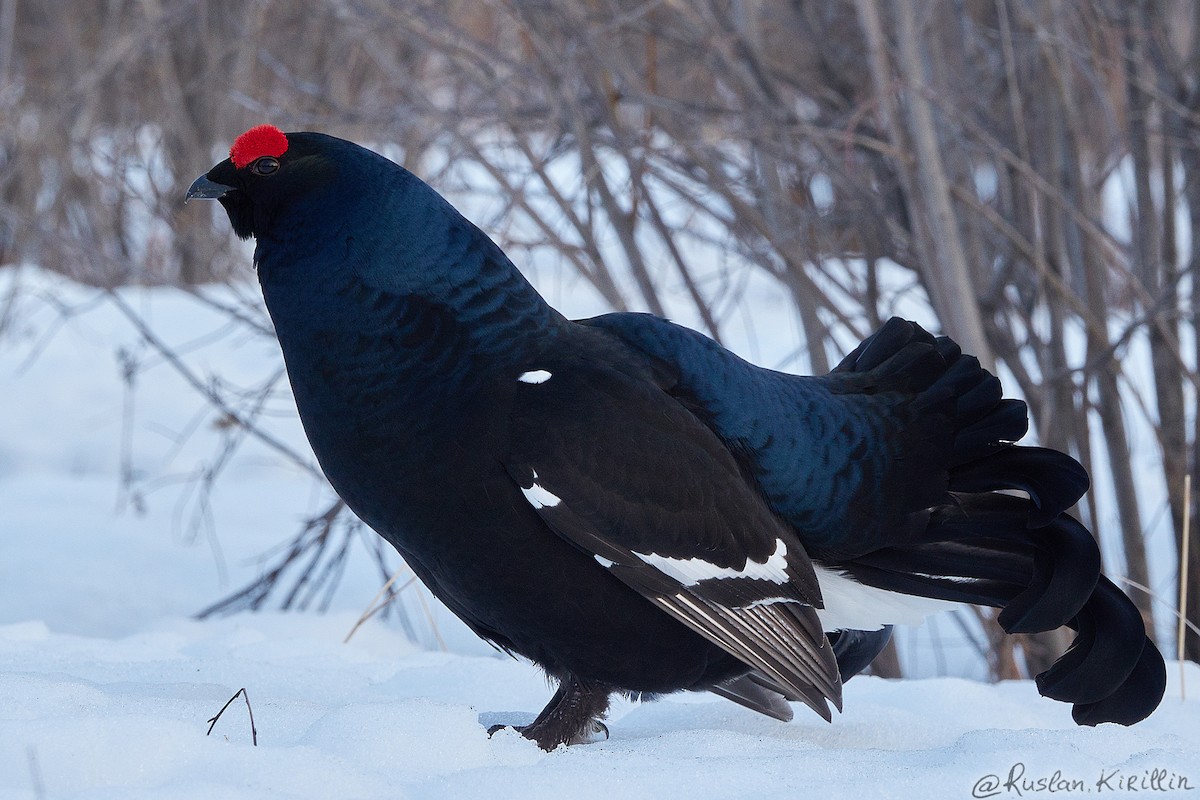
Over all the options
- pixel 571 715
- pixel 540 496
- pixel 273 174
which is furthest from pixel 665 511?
pixel 273 174

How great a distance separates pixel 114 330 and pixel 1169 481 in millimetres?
4760

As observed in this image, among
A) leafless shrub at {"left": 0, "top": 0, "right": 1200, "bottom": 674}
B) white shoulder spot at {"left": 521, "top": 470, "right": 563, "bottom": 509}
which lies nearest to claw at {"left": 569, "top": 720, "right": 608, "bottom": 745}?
white shoulder spot at {"left": 521, "top": 470, "right": 563, "bottom": 509}

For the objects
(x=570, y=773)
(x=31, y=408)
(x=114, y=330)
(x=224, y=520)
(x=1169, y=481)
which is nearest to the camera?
(x=570, y=773)

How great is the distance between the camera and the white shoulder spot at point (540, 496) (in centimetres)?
185

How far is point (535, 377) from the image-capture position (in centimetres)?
191

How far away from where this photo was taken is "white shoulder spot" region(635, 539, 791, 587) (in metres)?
1.94

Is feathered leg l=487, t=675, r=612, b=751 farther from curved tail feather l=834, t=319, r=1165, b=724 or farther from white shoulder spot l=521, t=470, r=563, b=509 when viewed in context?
curved tail feather l=834, t=319, r=1165, b=724

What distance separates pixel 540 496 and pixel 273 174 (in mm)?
695

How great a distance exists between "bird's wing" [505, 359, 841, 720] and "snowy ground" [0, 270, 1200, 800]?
166 mm

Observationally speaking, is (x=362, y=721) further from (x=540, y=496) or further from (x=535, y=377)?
(x=535, y=377)

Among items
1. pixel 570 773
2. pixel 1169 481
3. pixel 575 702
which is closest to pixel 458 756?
pixel 570 773

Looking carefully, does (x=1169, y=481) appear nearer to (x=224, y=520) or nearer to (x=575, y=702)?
(x=575, y=702)

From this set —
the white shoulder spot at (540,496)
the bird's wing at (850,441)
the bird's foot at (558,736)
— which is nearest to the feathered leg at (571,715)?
the bird's foot at (558,736)

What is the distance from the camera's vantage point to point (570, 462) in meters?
1.88
